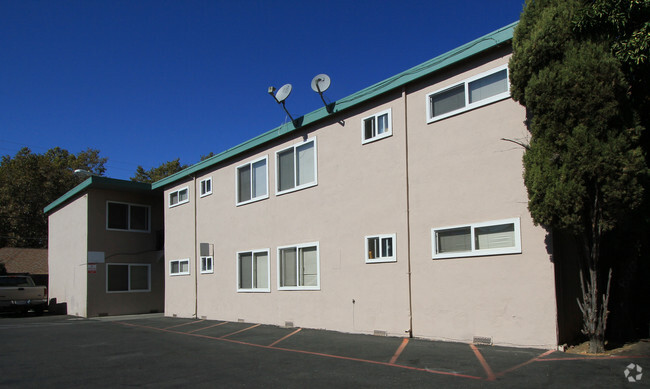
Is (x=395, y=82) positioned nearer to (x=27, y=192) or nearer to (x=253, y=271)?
(x=253, y=271)

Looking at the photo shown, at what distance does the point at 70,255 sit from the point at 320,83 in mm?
16511

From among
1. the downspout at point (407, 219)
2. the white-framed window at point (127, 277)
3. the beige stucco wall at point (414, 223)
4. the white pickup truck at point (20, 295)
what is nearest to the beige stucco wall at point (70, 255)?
the white pickup truck at point (20, 295)

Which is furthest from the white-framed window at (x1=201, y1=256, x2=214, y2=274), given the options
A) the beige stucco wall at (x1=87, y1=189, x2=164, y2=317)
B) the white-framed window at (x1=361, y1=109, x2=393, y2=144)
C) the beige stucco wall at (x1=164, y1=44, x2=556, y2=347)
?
the white-framed window at (x1=361, y1=109, x2=393, y2=144)

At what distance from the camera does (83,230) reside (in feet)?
71.7

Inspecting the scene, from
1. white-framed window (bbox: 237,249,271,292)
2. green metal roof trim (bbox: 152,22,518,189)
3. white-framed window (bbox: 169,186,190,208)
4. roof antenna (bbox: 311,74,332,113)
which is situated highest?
roof antenna (bbox: 311,74,332,113)

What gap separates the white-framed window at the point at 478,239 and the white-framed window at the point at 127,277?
16661 millimetres

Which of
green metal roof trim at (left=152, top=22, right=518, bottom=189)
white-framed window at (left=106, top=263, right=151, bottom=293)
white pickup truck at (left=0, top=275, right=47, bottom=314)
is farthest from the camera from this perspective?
white pickup truck at (left=0, top=275, right=47, bottom=314)

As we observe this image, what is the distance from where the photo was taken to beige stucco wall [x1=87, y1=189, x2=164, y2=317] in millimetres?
21500

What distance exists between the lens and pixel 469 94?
9812mm

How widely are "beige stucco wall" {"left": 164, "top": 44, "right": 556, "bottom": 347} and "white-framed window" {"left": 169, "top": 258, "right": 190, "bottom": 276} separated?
154 inches

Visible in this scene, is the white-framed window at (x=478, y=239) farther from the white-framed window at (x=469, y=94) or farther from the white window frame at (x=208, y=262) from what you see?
the white window frame at (x=208, y=262)

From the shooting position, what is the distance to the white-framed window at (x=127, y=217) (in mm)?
22578

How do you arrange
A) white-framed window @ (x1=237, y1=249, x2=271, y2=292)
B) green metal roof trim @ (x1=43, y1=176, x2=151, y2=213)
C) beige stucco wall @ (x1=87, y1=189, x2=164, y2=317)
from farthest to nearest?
beige stucco wall @ (x1=87, y1=189, x2=164, y2=317) → green metal roof trim @ (x1=43, y1=176, x2=151, y2=213) → white-framed window @ (x1=237, y1=249, x2=271, y2=292)

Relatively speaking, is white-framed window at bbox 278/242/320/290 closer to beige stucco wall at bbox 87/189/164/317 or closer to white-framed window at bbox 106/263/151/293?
beige stucco wall at bbox 87/189/164/317
